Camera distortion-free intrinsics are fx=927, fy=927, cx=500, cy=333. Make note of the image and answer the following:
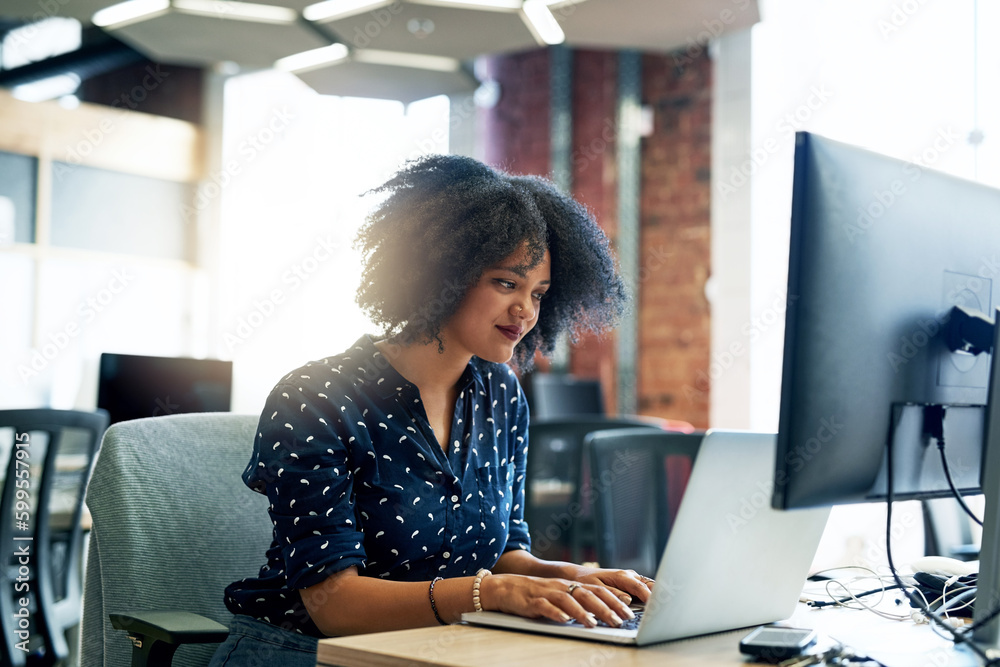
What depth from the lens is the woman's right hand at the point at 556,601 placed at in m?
1.01

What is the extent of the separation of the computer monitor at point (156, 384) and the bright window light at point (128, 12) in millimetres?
2014

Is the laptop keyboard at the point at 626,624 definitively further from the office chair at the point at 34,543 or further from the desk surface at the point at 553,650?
the office chair at the point at 34,543

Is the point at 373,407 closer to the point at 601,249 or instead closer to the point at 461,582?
the point at 461,582

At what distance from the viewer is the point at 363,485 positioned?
134 centimetres

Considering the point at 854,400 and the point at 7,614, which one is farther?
the point at 7,614

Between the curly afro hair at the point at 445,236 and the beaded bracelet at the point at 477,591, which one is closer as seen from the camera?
the beaded bracelet at the point at 477,591

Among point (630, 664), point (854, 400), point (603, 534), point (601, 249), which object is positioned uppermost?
point (601, 249)

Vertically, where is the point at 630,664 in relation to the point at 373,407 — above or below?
below

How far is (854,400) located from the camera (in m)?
0.92

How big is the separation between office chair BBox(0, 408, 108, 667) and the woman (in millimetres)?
1254

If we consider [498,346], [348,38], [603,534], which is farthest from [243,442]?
[348,38]

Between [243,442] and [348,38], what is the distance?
10.7ft

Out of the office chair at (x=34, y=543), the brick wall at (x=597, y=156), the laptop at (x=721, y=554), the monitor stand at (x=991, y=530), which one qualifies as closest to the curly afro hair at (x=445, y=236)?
the laptop at (x=721, y=554)

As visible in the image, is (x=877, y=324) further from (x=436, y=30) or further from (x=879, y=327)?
(x=436, y=30)
